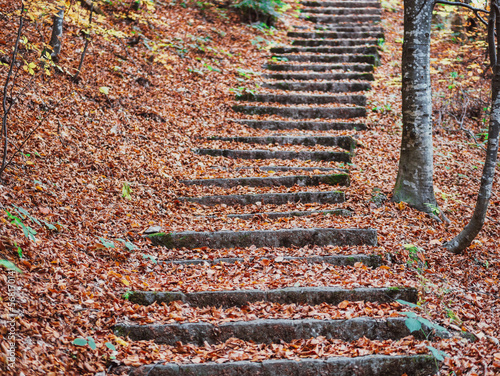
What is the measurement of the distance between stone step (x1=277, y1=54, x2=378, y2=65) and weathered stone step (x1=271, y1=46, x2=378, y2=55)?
411 mm

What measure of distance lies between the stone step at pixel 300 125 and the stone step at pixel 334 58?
2949 millimetres

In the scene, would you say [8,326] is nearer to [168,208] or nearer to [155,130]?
[168,208]

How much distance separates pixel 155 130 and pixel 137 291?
374 centimetres

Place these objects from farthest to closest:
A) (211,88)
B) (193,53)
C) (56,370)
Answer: (193,53)
(211,88)
(56,370)

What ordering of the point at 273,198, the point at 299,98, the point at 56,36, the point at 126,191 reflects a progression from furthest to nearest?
the point at 299,98 < the point at 56,36 < the point at 273,198 < the point at 126,191

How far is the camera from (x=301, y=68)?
9.50m

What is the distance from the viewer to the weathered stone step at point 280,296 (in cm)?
362

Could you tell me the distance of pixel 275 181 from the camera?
593 cm

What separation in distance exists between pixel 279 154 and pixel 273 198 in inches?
54.7

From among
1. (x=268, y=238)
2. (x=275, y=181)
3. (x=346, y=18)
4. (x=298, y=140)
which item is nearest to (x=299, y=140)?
(x=298, y=140)

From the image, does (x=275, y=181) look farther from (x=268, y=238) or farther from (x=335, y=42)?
(x=335, y=42)

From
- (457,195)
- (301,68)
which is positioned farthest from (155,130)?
(457,195)

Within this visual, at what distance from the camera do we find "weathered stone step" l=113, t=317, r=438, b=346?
325cm

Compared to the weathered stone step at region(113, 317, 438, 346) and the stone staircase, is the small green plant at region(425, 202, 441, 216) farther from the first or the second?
the weathered stone step at region(113, 317, 438, 346)
